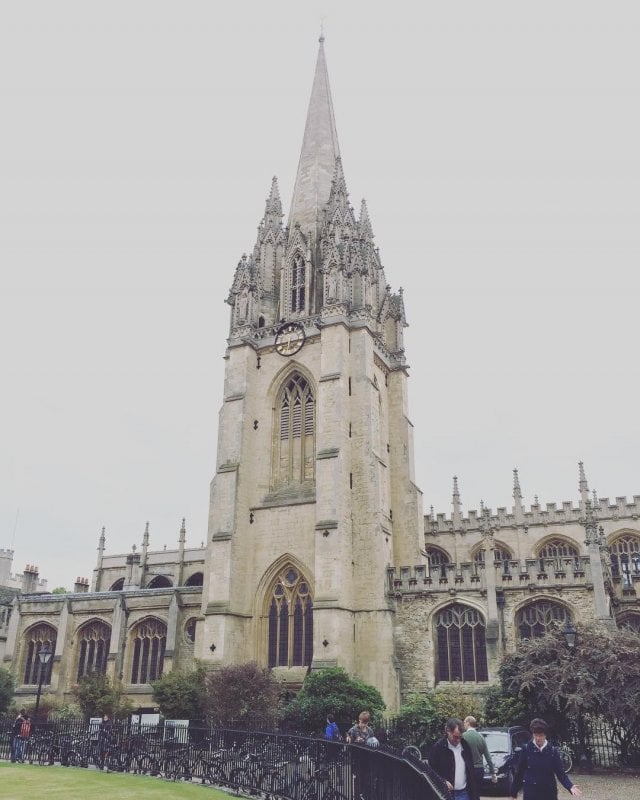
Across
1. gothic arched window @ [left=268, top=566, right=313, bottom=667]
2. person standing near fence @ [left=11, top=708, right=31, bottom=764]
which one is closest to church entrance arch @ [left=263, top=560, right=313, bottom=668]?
gothic arched window @ [left=268, top=566, right=313, bottom=667]

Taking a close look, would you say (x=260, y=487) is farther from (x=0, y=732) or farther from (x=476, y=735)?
(x=476, y=735)

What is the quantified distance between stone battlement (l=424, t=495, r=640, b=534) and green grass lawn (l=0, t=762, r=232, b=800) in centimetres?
3142

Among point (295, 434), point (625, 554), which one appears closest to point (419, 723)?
point (295, 434)

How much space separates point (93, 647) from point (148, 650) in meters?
3.83

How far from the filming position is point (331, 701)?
28.3 metres

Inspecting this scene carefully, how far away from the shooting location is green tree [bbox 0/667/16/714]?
36.4 meters

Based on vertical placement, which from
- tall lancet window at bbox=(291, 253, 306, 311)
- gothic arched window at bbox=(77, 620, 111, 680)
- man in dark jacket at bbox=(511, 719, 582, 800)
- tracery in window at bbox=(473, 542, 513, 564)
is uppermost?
tall lancet window at bbox=(291, 253, 306, 311)

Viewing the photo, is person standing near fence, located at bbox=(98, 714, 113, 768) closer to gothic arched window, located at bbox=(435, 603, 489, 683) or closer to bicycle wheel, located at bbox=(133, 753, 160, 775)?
bicycle wheel, located at bbox=(133, 753, 160, 775)

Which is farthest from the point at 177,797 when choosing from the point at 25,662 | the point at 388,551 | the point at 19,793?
the point at 25,662

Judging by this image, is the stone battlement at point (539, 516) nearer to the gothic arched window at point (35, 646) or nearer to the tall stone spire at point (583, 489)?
the tall stone spire at point (583, 489)

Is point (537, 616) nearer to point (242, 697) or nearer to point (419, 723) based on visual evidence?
point (419, 723)

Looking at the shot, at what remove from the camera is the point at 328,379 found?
126 ft

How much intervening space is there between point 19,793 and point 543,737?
35.2ft

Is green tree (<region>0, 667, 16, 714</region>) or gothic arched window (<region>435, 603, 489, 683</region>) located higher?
gothic arched window (<region>435, 603, 489, 683</region>)
